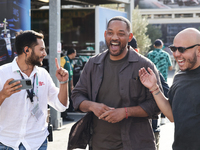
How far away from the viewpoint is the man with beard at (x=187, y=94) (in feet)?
8.86

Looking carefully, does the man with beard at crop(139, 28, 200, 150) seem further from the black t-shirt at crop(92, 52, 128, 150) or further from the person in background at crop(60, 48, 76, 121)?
the person in background at crop(60, 48, 76, 121)

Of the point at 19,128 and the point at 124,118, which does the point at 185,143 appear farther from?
the point at 19,128

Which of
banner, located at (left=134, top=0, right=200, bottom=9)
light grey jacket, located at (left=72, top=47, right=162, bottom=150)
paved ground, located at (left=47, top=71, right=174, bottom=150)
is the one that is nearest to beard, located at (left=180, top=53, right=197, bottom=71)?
light grey jacket, located at (left=72, top=47, right=162, bottom=150)

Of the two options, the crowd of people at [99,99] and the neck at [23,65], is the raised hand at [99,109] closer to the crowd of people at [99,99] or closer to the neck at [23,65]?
the crowd of people at [99,99]

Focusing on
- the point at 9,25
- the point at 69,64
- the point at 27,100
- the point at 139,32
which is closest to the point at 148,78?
the point at 27,100

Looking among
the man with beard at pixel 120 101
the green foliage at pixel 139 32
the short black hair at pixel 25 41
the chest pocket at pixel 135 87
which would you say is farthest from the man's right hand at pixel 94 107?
the green foliage at pixel 139 32

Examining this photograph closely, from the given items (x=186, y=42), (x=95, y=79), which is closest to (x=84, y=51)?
(x=95, y=79)

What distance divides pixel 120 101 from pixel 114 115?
23 cm

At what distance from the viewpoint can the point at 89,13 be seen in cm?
1078

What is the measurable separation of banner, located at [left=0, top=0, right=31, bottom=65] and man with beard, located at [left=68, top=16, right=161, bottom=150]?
3.25 metres

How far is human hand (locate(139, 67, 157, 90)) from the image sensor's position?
319cm

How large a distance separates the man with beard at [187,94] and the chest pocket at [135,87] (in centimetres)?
54

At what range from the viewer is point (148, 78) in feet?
10.6

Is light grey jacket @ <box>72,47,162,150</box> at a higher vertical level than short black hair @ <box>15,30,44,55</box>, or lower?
lower
